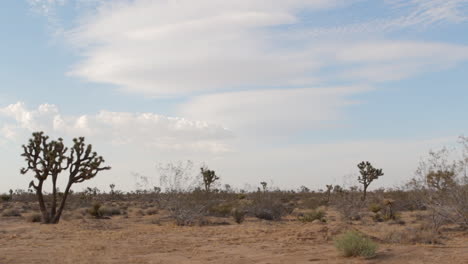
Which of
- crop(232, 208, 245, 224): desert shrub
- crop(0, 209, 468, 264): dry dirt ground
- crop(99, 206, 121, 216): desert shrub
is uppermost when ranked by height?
crop(99, 206, 121, 216): desert shrub

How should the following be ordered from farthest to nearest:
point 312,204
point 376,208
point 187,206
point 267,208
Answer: point 312,204 < point 376,208 < point 267,208 < point 187,206


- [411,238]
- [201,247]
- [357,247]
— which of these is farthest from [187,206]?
[357,247]

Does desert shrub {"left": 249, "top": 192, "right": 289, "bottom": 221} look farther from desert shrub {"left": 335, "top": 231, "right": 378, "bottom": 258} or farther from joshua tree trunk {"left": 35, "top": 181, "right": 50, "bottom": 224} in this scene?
desert shrub {"left": 335, "top": 231, "right": 378, "bottom": 258}

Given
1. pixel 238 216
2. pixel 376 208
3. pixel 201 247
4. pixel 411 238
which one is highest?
pixel 376 208

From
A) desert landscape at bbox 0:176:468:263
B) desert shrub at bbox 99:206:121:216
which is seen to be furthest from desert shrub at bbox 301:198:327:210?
desert shrub at bbox 99:206:121:216

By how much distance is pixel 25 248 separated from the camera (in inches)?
526

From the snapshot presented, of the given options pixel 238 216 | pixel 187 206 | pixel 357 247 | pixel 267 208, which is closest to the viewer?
pixel 357 247

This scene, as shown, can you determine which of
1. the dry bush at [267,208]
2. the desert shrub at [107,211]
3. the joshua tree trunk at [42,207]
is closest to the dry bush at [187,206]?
the dry bush at [267,208]

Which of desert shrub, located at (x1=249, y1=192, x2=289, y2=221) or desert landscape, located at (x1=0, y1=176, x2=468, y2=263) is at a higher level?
desert shrub, located at (x1=249, y1=192, x2=289, y2=221)

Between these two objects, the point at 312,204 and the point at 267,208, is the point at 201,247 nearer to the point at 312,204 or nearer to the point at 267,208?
the point at 267,208

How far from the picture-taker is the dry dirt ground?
36.5 feet

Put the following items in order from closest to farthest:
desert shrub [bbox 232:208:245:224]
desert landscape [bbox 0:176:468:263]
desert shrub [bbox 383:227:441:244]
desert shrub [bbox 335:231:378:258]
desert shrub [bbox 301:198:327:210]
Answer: desert shrub [bbox 335:231:378:258]
desert landscape [bbox 0:176:468:263]
desert shrub [bbox 383:227:441:244]
desert shrub [bbox 232:208:245:224]
desert shrub [bbox 301:198:327:210]

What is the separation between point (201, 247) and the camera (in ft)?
45.1

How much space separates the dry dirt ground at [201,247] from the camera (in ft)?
36.5
